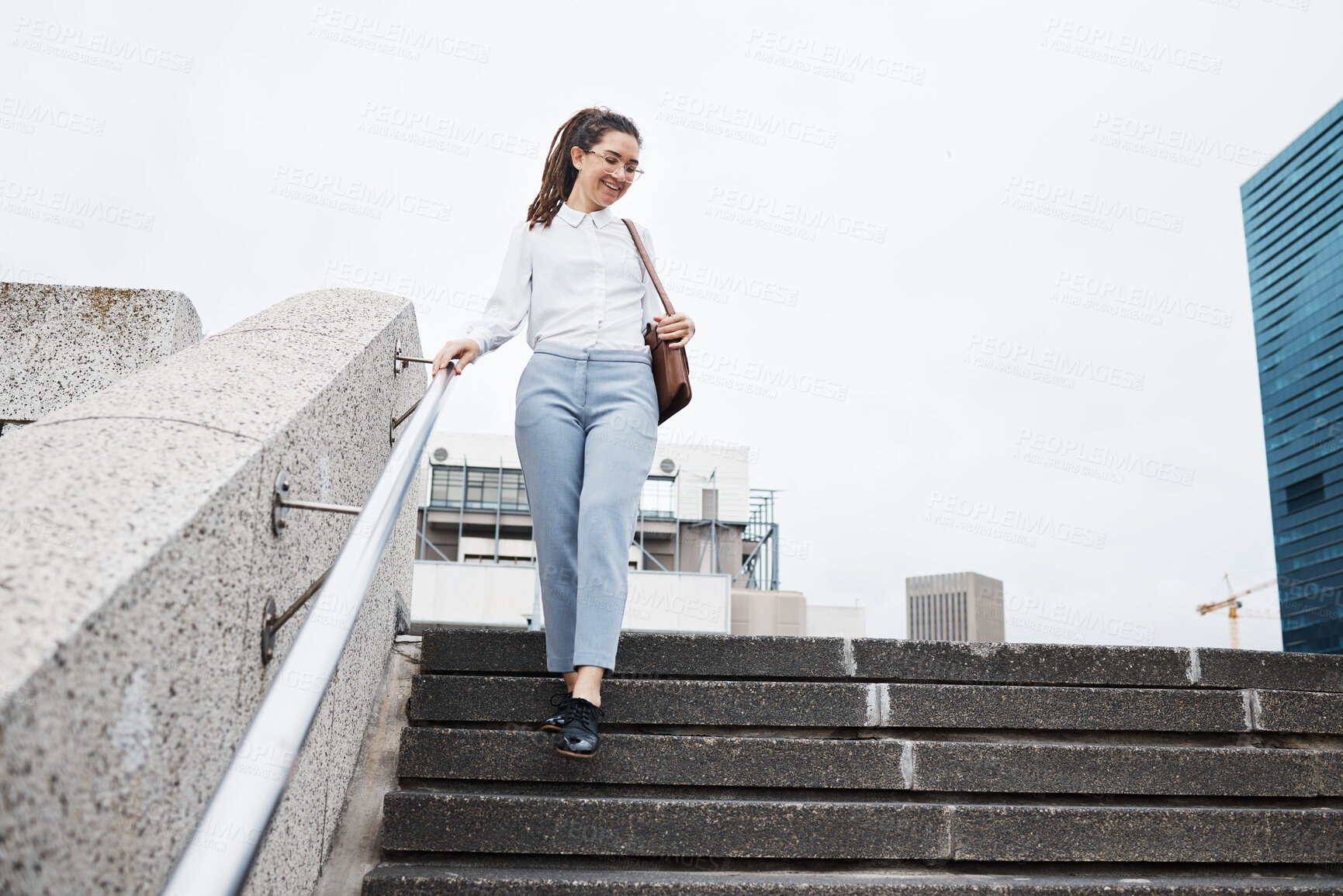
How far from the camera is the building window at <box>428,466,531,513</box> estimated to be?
3097 centimetres

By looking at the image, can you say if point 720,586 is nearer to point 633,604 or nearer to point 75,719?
point 633,604

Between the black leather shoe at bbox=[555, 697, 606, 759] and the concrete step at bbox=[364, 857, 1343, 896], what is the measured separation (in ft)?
0.84

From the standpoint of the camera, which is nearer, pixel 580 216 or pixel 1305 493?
pixel 580 216

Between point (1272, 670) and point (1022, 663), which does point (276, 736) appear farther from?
point (1272, 670)

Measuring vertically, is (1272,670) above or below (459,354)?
below

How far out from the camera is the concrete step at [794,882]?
1898 millimetres

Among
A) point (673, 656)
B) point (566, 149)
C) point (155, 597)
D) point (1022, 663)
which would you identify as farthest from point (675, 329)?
point (155, 597)

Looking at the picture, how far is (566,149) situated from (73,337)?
1.79 meters

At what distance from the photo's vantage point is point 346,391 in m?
1.95

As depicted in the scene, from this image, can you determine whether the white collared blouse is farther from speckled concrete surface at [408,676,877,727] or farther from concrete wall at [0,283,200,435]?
concrete wall at [0,283,200,435]

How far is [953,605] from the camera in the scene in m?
113

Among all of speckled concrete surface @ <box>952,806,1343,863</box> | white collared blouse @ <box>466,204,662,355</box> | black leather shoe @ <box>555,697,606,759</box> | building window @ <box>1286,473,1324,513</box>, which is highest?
building window @ <box>1286,473,1324,513</box>

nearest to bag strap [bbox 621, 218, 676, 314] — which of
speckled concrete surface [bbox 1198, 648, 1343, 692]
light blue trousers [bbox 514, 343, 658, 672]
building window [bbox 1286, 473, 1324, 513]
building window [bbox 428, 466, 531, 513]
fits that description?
light blue trousers [bbox 514, 343, 658, 672]

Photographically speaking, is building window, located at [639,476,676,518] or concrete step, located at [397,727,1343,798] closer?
concrete step, located at [397,727,1343,798]
